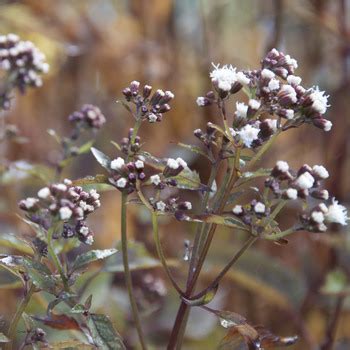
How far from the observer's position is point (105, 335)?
61 cm

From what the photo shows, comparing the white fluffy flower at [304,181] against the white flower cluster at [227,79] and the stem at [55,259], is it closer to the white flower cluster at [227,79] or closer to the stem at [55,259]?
the white flower cluster at [227,79]

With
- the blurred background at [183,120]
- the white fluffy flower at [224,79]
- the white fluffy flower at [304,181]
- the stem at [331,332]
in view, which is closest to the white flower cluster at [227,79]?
the white fluffy flower at [224,79]

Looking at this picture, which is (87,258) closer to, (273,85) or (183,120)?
(273,85)

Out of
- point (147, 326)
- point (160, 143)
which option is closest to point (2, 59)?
point (147, 326)

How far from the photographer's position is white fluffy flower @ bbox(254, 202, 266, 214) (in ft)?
1.93

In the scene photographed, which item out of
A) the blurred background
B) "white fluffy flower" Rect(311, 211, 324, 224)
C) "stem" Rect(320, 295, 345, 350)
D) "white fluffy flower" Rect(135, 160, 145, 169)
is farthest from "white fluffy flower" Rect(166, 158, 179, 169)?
"stem" Rect(320, 295, 345, 350)

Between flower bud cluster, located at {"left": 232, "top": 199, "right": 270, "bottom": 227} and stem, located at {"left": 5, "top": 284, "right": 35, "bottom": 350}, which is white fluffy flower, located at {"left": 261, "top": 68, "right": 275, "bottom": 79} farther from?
stem, located at {"left": 5, "top": 284, "right": 35, "bottom": 350}

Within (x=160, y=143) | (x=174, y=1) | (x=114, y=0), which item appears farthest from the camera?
(x=114, y=0)

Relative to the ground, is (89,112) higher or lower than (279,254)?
lower

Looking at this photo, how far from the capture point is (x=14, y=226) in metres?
1.31

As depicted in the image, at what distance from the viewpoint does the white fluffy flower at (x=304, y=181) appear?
602 millimetres

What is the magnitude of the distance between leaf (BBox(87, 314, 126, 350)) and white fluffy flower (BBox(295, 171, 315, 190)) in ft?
0.71

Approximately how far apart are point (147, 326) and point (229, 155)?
2.59 ft

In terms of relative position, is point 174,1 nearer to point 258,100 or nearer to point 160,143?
point 160,143
